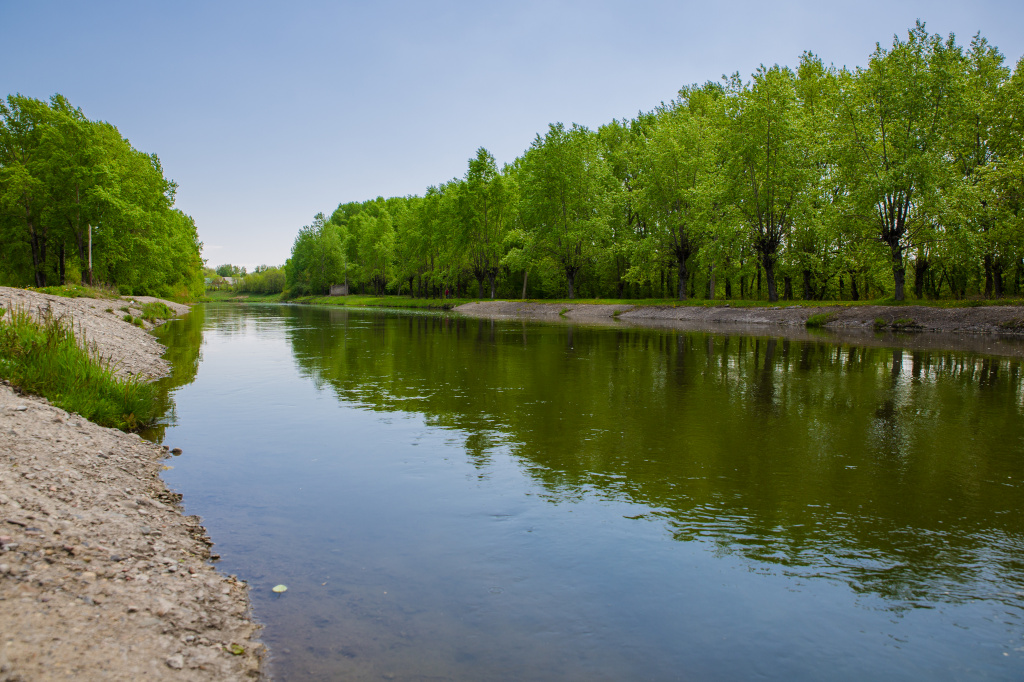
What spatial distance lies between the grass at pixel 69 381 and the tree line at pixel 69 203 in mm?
43508

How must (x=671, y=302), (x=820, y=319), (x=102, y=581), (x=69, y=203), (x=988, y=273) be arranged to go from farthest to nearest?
1. (x=671, y=302)
2. (x=69, y=203)
3. (x=988, y=273)
4. (x=820, y=319)
5. (x=102, y=581)

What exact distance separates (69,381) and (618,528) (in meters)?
8.96

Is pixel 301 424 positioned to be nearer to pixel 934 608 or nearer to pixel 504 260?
pixel 934 608

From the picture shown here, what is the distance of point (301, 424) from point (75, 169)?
48879 mm

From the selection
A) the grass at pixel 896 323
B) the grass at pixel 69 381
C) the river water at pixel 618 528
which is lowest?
the river water at pixel 618 528

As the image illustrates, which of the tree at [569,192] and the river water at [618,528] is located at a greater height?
the tree at [569,192]

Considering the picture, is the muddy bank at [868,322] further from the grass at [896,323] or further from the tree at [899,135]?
the tree at [899,135]

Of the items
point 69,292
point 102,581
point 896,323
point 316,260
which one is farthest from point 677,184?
point 316,260

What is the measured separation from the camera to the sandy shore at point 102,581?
11.6 feet

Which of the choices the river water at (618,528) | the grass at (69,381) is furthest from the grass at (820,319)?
the grass at (69,381)

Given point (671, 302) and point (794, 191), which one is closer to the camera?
point (794, 191)

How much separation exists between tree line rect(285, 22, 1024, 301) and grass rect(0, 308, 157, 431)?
38361mm

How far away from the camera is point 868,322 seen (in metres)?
34.7

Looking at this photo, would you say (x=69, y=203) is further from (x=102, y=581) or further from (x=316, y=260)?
(x=316, y=260)
